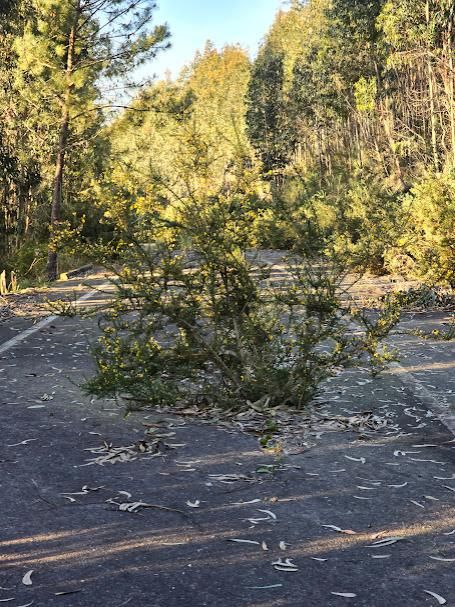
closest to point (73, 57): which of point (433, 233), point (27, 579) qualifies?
point (433, 233)

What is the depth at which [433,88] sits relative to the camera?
28.5 m

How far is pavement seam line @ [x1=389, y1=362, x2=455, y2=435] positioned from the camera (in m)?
5.32

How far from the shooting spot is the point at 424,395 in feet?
19.9

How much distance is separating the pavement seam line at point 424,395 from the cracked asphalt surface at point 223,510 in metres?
0.05

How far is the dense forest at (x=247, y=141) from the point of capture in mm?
5621

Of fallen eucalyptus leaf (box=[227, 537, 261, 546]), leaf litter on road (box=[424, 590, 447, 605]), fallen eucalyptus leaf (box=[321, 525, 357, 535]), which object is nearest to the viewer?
leaf litter on road (box=[424, 590, 447, 605])

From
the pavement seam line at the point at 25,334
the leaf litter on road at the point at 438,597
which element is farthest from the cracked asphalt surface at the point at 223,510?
the pavement seam line at the point at 25,334

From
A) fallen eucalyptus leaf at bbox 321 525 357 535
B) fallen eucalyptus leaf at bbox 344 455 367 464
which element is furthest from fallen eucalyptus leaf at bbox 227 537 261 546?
fallen eucalyptus leaf at bbox 344 455 367 464

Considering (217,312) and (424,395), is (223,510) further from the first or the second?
(424,395)

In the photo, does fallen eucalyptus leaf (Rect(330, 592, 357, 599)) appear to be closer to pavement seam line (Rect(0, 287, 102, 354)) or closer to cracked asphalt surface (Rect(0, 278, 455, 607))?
cracked asphalt surface (Rect(0, 278, 455, 607))

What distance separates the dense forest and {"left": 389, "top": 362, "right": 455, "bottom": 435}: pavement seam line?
1259 millimetres

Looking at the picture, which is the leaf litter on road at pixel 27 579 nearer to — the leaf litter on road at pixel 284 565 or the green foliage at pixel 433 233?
the leaf litter on road at pixel 284 565

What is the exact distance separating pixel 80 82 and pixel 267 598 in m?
16.6

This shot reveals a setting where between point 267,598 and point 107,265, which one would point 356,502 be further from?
point 107,265
